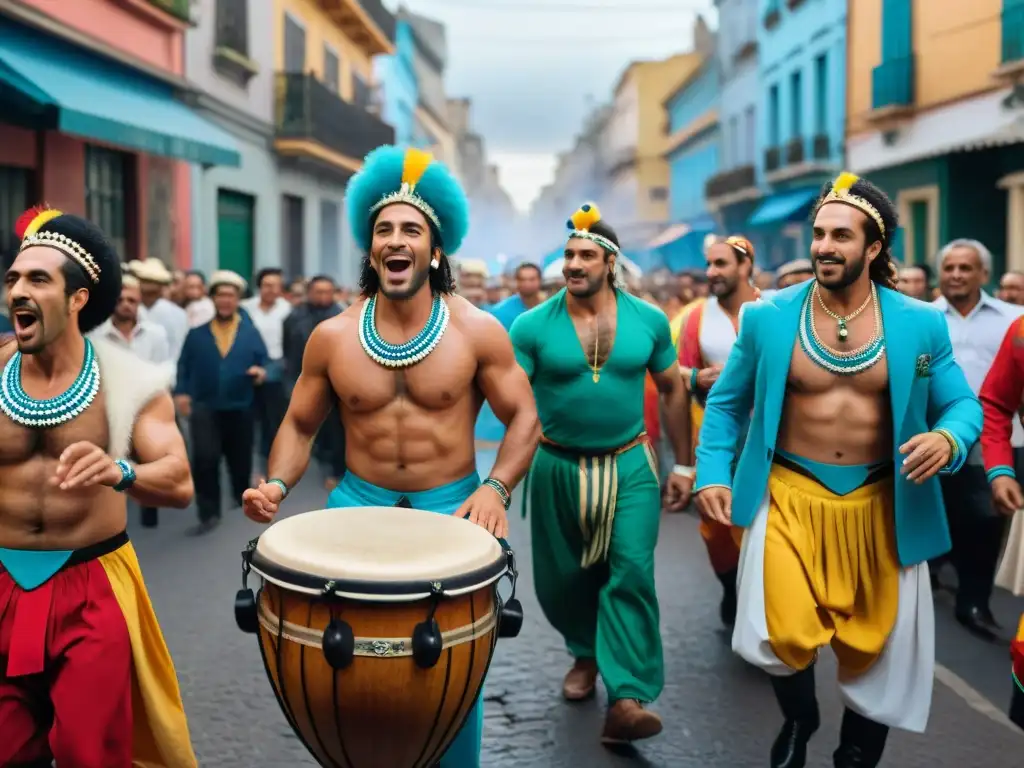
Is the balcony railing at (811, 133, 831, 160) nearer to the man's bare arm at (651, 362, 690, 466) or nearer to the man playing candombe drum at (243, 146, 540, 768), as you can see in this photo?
the man's bare arm at (651, 362, 690, 466)

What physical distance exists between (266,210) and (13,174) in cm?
1049

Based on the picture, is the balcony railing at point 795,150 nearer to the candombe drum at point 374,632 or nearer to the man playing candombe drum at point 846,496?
the man playing candombe drum at point 846,496

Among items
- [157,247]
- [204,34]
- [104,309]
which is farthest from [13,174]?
[104,309]

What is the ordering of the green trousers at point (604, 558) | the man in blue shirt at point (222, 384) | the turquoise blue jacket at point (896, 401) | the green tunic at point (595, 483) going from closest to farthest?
the turquoise blue jacket at point (896, 401) < the green trousers at point (604, 558) < the green tunic at point (595, 483) < the man in blue shirt at point (222, 384)

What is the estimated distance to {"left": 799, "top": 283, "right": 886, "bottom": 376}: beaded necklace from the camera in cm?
466

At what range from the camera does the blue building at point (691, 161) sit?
38.7 m

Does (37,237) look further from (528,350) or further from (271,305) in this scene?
(271,305)

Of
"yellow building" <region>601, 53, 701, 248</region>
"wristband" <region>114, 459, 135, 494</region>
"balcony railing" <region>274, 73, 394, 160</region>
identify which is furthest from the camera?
"yellow building" <region>601, 53, 701, 248</region>

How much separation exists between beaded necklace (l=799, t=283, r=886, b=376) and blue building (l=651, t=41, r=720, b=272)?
32.5m

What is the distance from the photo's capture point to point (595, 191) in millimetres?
93500

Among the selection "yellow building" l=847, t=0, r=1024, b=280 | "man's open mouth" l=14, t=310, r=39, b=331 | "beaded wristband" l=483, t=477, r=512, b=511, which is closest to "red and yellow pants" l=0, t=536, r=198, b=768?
"man's open mouth" l=14, t=310, r=39, b=331

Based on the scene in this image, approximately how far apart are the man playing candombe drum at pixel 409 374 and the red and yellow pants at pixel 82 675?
2.35 ft

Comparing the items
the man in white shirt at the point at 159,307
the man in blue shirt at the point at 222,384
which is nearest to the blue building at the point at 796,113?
the man in white shirt at the point at 159,307

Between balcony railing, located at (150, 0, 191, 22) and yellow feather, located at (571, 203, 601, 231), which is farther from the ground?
balcony railing, located at (150, 0, 191, 22)
